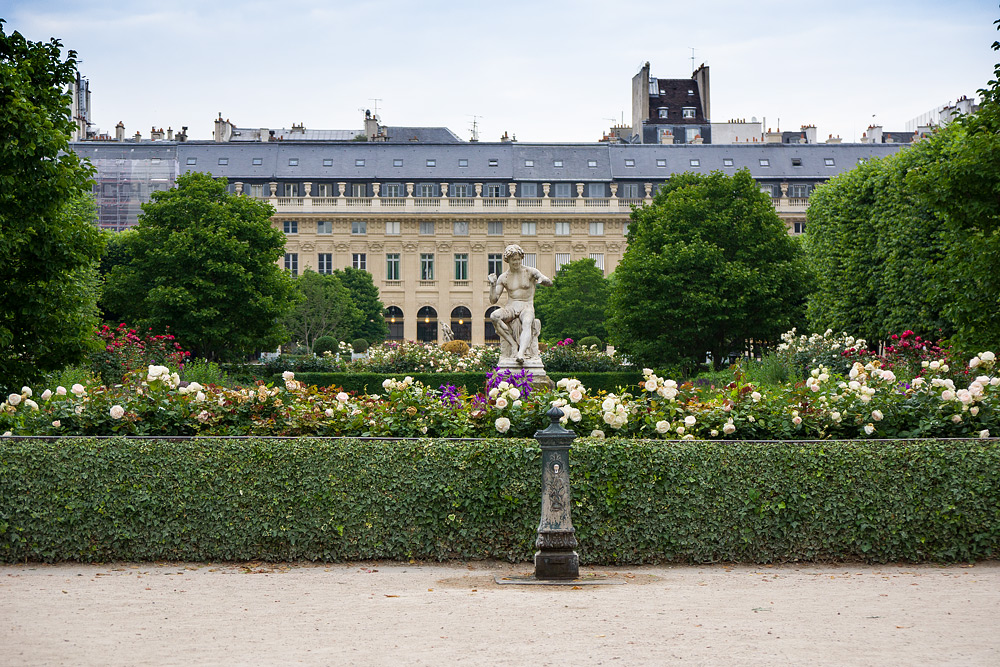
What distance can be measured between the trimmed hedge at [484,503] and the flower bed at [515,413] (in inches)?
20.1

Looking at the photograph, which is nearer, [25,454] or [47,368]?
[25,454]

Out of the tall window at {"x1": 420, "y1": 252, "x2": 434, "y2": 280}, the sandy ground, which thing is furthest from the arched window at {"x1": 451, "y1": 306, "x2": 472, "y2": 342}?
the sandy ground

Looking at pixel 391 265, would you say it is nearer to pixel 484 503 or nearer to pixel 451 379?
pixel 451 379

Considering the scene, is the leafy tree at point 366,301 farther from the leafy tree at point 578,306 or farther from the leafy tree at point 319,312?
the leafy tree at point 578,306

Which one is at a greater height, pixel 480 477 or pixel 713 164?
pixel 713 164

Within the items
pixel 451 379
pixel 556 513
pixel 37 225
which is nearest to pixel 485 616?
pixel 556 513

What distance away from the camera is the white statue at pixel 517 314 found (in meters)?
18.0

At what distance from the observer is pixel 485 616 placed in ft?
20.5

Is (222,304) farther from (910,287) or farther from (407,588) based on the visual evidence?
(407,588)

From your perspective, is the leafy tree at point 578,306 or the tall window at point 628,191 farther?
the tall window at point 628,191

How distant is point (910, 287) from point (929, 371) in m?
15.3

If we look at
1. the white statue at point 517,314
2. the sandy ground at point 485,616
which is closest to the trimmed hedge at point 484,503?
the sandy ground at point 485,616

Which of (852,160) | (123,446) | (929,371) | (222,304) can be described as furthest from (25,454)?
(852,160)

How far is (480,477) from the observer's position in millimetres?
8242
